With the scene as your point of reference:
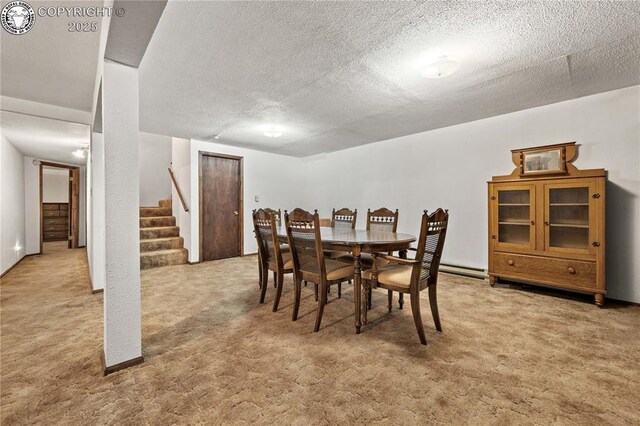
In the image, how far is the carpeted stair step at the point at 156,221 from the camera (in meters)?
5.40

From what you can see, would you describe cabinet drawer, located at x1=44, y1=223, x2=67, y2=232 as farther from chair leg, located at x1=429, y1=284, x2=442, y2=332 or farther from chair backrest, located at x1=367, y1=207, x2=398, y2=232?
chair leg, located at x1=429, y1=284, x2=442, y2=332

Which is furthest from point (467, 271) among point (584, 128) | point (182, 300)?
point (182, 300)

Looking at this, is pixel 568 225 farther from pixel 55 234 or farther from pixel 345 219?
pixel 55 234

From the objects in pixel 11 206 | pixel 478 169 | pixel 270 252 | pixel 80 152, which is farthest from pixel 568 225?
pixel 11 206

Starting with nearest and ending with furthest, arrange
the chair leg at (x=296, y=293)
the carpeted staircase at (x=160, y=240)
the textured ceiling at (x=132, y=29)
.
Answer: the textured ceiling at (x=132, y=29) < the chair leg at (x=296, y=293) < the carpeted staircase at (x=160, y=240)

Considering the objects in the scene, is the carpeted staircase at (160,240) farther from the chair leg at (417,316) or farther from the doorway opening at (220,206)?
the chair leg at (417,316)

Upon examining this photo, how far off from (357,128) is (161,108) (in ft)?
9.11

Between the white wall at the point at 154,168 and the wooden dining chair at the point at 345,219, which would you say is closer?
the wooden dining chair at the point at 345,219

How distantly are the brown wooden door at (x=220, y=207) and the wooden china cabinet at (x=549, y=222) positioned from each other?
4.46 m

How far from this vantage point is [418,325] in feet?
6.54

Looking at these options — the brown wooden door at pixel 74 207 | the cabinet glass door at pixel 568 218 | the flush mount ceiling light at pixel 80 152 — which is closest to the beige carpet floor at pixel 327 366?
the cabinet glass door at pixel 568 218

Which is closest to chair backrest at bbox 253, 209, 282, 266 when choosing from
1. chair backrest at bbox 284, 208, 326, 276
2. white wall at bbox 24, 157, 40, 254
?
chair backrest at bbox 284, 208, 326, 276

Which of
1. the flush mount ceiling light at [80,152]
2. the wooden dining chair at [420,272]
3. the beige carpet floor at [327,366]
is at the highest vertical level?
the flush mount ceiling light at [80,152]

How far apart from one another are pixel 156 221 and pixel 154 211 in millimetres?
477
